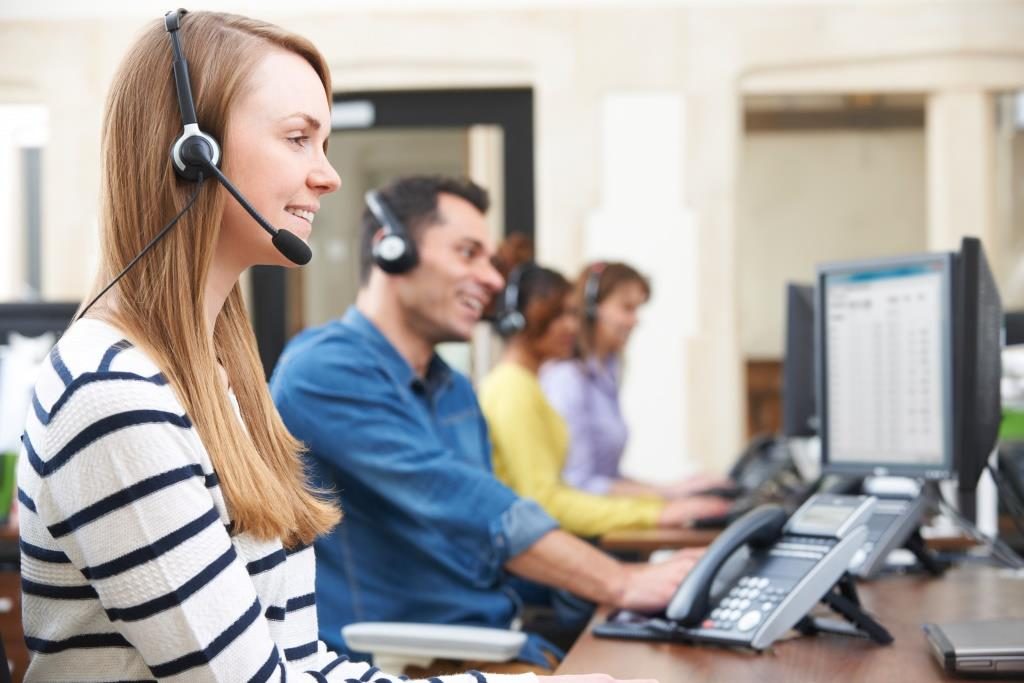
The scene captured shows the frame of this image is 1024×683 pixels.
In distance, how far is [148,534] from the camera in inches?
36.1

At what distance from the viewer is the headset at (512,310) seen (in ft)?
11.8

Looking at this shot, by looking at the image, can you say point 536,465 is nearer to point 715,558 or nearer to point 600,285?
point 600,285

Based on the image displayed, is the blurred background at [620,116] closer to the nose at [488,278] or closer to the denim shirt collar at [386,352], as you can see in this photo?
the nose at [488,278]

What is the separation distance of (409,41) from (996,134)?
→ 264 centimetres

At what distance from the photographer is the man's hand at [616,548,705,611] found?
1673 mm

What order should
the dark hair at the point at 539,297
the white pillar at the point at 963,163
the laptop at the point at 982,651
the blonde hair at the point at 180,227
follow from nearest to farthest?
the blonde hair at the point at 180,227
the laptop at the point at 982,651
the dark hair at the point at 539,297
the white pillar at the point at 963,163

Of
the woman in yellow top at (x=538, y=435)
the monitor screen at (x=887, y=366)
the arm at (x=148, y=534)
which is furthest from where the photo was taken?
the woman in yellow top at (x=538, y=435)

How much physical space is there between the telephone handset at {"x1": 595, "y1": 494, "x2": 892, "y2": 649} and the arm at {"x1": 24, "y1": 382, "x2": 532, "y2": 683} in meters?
0.70

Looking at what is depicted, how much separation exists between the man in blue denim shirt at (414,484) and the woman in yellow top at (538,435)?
33.0 inches

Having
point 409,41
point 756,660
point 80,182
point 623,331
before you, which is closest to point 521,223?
point 409,41

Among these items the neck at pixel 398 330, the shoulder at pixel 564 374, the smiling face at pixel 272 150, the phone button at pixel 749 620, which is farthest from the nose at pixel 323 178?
the shoulder at pixel 564 374

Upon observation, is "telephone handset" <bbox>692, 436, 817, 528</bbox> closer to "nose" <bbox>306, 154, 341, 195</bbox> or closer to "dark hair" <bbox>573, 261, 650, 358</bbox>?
"dark hair" <bbox>573, 261, 650, 358</bbox>

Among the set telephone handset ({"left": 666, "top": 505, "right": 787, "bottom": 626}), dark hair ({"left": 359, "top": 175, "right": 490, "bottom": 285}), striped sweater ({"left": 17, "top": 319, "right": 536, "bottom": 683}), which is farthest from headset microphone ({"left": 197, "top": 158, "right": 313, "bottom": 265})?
dark hair ({"left": 359, "top": 175, "right": 490, "bottom": 285})

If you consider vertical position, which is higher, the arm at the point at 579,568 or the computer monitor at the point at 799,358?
the computer monitor at the point at 799,358
